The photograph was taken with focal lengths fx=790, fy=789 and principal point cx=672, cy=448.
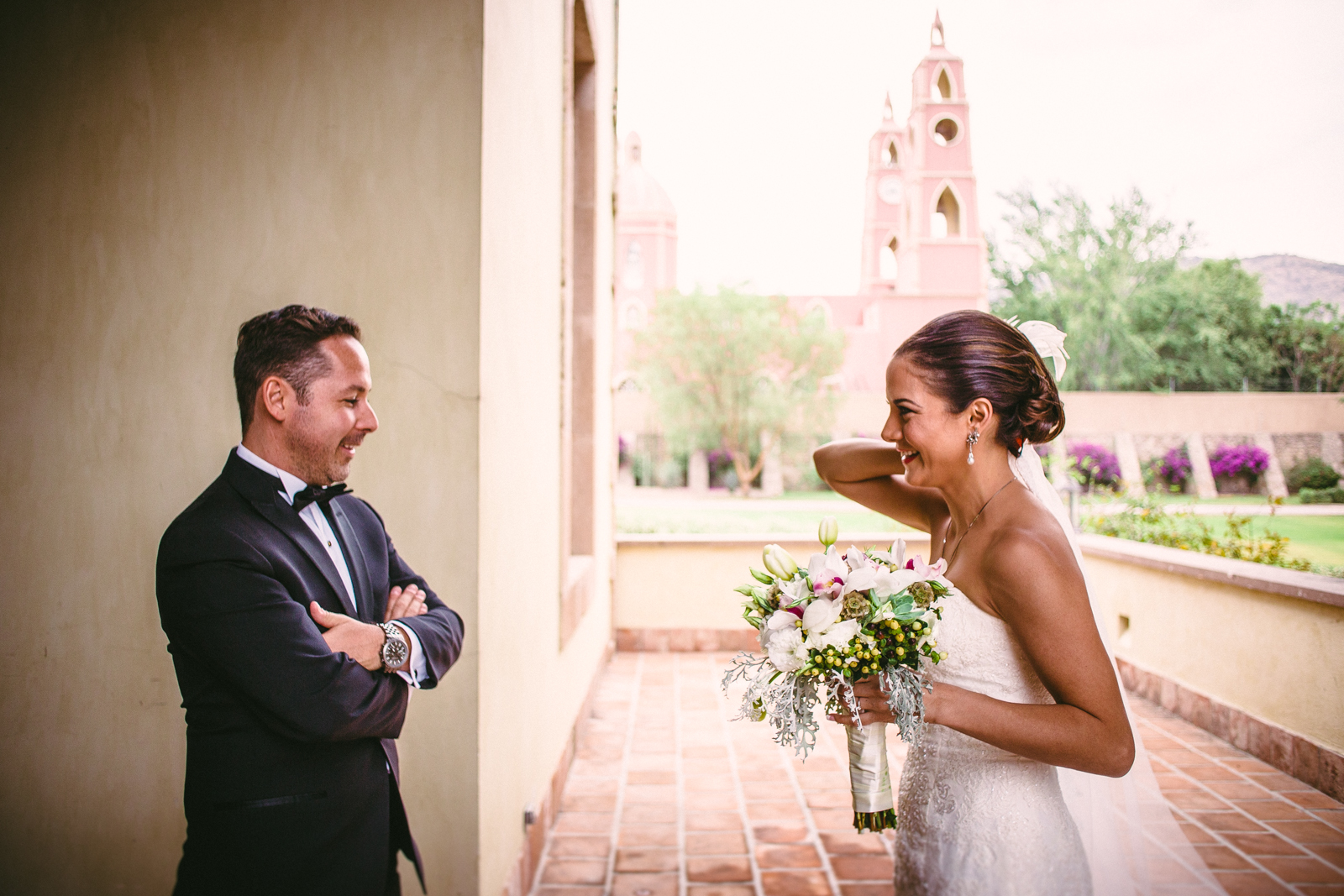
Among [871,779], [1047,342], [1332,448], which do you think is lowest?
[871,779]

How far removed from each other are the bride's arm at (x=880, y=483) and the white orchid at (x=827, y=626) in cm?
103

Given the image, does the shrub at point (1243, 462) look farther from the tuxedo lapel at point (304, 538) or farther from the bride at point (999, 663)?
the tuxedo lapel at point (304, 538)

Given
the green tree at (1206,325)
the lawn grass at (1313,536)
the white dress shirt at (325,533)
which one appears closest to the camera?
the white dress shirt at (325,533)

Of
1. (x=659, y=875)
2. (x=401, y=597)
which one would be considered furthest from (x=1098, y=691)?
(x=659, y=875)

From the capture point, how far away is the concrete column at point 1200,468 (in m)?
27.0

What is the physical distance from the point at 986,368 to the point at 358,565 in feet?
5.18

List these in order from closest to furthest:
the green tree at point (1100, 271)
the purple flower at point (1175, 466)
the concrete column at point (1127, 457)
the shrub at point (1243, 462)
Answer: the shrub at point (1243, 462), the purple flower at point (1175, 466), the concrete column at point (1127, 457), the green tree at point (1100, 271)

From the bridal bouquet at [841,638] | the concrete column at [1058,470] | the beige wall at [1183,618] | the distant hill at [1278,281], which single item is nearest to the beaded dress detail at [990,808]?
the bridal bouquet at [841,638]

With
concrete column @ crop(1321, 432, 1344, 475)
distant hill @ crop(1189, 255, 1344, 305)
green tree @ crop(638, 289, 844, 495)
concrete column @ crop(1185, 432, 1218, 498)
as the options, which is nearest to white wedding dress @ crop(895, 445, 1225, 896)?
distant hill @ crop(1189, 255, 1344, 305)

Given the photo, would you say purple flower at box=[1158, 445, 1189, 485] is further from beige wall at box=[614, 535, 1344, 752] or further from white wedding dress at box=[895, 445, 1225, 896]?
white wedding dress at box=[895, 445, 1225, 896]

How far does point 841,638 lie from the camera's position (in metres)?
1.53

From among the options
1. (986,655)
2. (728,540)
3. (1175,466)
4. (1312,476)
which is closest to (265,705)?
(986,655)

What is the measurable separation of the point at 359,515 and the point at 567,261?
2.43 m

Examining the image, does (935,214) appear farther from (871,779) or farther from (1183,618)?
(871,779)
